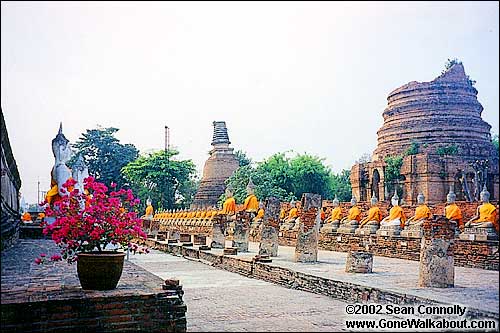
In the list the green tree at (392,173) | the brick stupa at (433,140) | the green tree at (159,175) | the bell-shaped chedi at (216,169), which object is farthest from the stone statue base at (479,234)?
the green tree at (159,175)

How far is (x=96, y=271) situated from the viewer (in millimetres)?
6641

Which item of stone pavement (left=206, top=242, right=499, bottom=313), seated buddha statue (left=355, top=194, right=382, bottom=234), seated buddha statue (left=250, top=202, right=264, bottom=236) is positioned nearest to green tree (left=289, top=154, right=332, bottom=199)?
seated buddha statue (left=250, top=202, right=264, bottom=236)

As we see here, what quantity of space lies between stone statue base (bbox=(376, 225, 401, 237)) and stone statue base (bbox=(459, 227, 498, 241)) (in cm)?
270

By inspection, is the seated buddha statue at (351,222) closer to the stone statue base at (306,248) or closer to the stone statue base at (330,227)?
the stone statue base at (330,227)

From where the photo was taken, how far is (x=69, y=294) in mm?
6242

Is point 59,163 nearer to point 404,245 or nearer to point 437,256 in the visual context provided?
point 404,245

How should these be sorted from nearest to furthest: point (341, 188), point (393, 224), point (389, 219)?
point (393, 224)
point (389, 219)
point (341, 188)

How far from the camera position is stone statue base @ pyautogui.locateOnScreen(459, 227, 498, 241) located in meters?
12.3

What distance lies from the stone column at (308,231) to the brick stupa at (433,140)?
17.8 meters

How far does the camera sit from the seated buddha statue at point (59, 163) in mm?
14742

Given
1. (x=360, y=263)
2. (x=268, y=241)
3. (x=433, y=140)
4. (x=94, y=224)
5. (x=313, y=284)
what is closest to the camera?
(x=94, y=224)

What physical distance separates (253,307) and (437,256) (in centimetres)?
303

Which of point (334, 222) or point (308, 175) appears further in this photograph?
point (308, 175)

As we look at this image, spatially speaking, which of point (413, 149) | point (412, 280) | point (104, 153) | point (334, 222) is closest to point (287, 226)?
point (334, 222)
